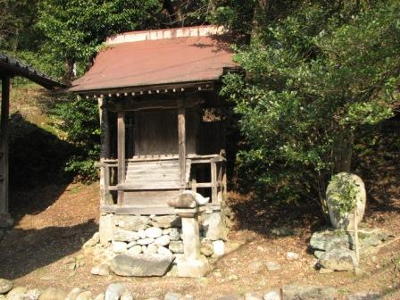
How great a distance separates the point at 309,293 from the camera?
830cm

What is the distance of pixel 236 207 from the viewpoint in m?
13.4

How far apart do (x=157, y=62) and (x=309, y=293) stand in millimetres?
7732

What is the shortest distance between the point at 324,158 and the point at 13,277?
7199 mm

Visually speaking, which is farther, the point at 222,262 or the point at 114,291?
the point at 222,262

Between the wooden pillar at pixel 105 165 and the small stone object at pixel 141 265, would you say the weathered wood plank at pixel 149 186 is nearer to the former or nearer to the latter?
the wooden pillar at pixel 105 165

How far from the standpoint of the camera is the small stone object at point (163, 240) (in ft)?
37.2

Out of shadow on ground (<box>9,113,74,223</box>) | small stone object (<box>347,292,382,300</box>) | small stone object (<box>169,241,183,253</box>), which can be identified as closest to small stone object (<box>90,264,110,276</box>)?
small stone object (<box>169,241,183,253</box>)

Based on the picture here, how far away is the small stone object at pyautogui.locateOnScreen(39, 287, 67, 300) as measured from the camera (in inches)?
369

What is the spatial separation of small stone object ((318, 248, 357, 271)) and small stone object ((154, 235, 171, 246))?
12.0 feet

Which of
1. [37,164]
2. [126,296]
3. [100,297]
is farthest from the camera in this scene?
[37,164]

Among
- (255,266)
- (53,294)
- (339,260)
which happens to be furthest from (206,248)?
(53,294)

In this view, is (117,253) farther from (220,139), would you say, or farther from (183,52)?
(183,52)

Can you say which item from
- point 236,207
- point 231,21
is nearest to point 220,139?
point 236,207

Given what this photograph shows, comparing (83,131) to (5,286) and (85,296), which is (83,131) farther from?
(85,296)
